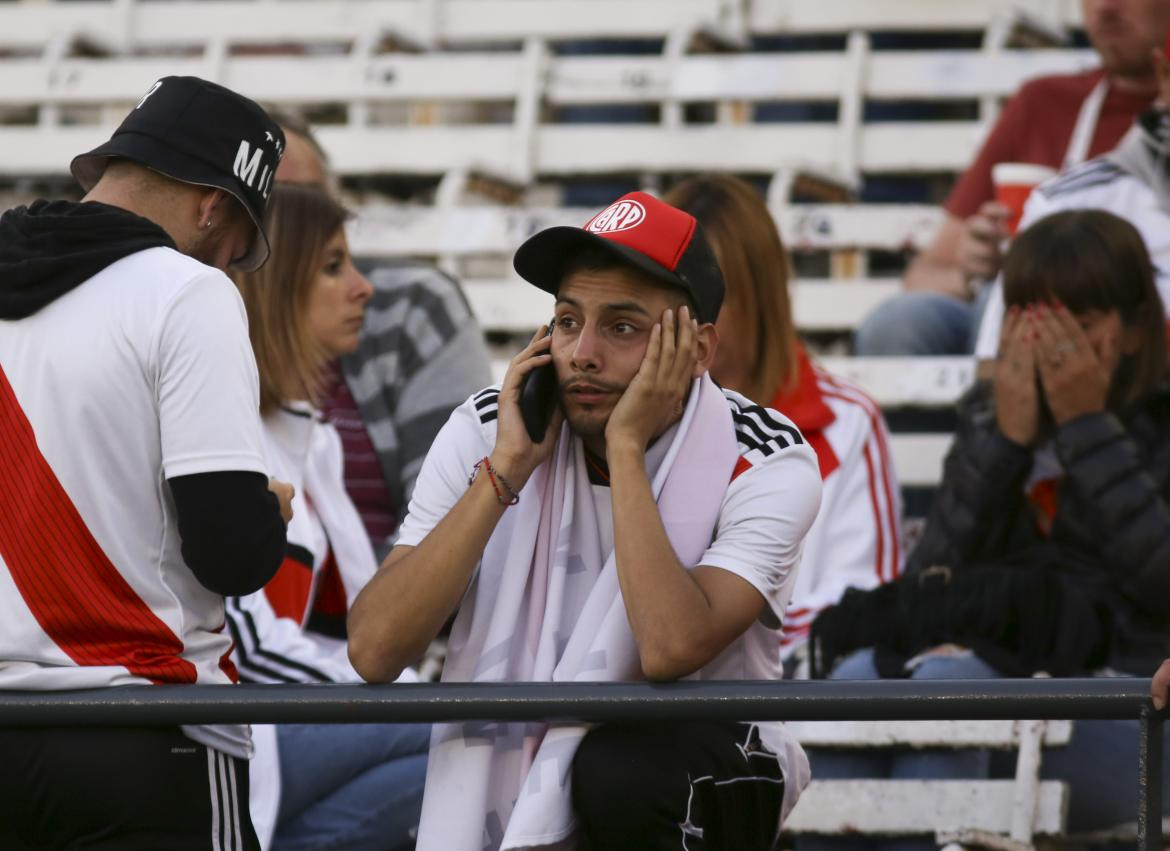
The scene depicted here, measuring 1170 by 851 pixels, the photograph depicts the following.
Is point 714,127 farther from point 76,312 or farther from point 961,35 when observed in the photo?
point 76,312

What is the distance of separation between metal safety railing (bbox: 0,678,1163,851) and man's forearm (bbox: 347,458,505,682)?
0.12 m

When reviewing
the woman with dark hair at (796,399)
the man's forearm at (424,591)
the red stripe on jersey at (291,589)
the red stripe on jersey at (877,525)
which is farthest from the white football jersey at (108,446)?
the red stripe on jersey at (877,525)

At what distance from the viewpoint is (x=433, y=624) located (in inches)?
90.7

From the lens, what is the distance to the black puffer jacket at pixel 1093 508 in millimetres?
3146

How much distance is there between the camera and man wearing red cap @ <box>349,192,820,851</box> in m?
2.25

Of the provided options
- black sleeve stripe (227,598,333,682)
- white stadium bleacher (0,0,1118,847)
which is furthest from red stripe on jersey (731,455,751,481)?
white stadium bleacher (0,0,1118,847)

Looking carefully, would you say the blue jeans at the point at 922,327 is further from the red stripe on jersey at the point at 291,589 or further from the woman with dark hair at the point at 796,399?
the red stripe on jersey at the point at 291,589

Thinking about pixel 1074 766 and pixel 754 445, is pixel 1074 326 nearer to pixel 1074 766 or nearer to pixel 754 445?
pixel 1074 766

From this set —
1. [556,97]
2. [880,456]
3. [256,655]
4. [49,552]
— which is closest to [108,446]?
[49,552]

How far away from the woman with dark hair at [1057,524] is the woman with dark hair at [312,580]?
31.8 inches

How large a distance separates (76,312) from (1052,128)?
3.24 m

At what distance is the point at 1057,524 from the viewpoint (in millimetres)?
3346

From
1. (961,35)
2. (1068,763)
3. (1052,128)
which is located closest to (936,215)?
(1052,128)

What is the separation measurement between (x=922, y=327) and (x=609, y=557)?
2329 mm
